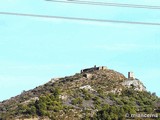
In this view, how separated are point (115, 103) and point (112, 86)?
15.4m

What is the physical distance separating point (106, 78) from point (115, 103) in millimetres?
19782

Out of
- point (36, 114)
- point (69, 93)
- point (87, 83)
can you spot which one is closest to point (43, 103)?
point (36, 114)

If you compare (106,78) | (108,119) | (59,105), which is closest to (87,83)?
(106,78)

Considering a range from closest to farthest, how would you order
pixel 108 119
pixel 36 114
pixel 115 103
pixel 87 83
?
pixel 108 119
pixel 36 114
pixel 115 103
pixel 87 83

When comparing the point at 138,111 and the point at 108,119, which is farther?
the point at 138,111

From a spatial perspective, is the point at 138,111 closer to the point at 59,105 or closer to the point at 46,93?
Answer: the point at 59,105

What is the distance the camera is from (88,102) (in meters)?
179

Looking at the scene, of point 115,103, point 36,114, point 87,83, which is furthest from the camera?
point 87,83

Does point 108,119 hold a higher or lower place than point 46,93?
lower

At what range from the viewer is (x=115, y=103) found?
17950 centimetres

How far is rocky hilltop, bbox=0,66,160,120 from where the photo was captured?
528 feet

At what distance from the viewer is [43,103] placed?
164 m

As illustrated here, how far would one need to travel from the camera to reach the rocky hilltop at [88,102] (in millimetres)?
160875

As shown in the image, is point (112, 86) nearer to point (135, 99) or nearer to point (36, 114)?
point (135, 99)
